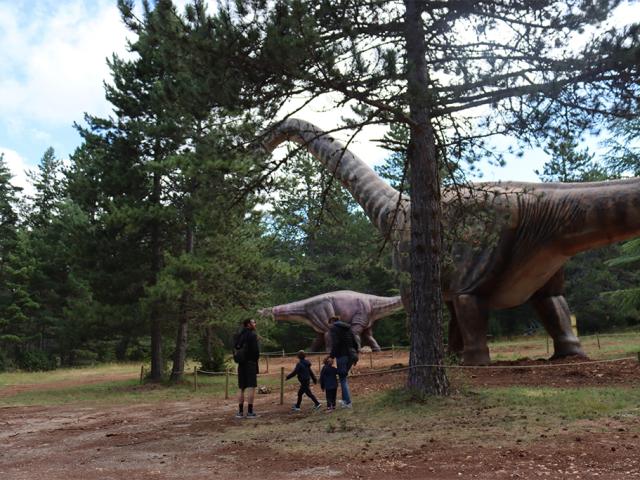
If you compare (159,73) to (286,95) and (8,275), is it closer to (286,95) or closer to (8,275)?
(286,95)

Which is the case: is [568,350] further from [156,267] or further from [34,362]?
[34,362]

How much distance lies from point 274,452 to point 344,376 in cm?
262

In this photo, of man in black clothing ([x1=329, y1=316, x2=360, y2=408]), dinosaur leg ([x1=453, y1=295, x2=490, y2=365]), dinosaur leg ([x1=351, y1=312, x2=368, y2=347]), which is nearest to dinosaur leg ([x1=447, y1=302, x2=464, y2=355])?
dinosaur leg ([x1=453, y1=295, x2=490, y2=365])

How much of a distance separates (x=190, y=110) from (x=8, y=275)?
31517 millimetres

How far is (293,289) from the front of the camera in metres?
34.9

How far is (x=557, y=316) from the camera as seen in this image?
11.7m

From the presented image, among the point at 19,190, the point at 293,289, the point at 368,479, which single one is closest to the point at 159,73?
the point at 368,479

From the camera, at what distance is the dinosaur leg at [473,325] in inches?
428

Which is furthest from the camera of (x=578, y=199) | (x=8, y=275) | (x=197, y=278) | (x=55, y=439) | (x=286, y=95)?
(x=8, y=275)

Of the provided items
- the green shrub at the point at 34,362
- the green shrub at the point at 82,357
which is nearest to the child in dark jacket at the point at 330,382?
A: the green shrub at the point at 34,362

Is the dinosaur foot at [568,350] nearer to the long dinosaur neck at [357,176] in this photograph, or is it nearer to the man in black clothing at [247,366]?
the long dinosaur neck at [357,176]

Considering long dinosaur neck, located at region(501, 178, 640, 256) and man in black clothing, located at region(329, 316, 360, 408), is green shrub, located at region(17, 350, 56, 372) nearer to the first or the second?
man in black clothing, located at region(329, 316, 360, 408)

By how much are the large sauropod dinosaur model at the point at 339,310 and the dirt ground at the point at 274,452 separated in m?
14.6

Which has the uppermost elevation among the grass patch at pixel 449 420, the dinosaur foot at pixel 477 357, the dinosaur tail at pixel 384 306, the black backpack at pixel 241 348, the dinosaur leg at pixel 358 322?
the dinosaur tail at pixel 384 306
